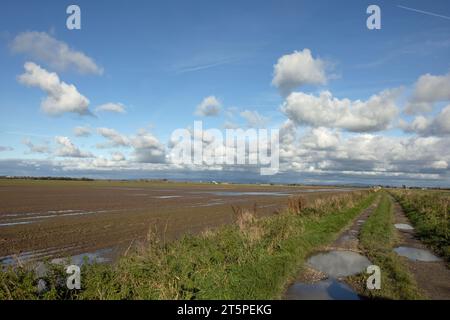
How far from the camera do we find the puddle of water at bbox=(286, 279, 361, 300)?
9.31 metres

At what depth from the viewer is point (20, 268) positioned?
811cm

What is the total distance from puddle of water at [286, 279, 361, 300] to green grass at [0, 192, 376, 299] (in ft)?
1.17

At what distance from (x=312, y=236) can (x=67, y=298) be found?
1250 centimetres

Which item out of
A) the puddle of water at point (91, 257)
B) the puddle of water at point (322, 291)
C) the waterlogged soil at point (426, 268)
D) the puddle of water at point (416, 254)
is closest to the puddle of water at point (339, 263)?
the puddle of water at point (322, 291)

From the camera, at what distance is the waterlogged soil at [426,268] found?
387 inches

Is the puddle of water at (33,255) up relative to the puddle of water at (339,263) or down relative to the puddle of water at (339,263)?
up

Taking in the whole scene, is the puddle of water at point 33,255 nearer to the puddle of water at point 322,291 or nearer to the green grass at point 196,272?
the green grass at point 196,272

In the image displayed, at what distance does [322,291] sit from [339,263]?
3.59 metres

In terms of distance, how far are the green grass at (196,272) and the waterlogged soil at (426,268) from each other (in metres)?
3.62

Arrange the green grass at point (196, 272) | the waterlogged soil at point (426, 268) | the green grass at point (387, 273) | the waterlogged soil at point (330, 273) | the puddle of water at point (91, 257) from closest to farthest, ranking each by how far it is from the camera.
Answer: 1. the green grass at point (196, 272)
2. the green grass at point (387, 273)
3. the waterlogged soil at point (330, 273)
4. the waterlogged soil at point (426, 268)
5. the puddle of water at point (91, 257)

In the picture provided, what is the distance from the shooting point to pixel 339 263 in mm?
A: 13117

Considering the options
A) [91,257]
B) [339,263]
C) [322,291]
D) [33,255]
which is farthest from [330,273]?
[33,255]
